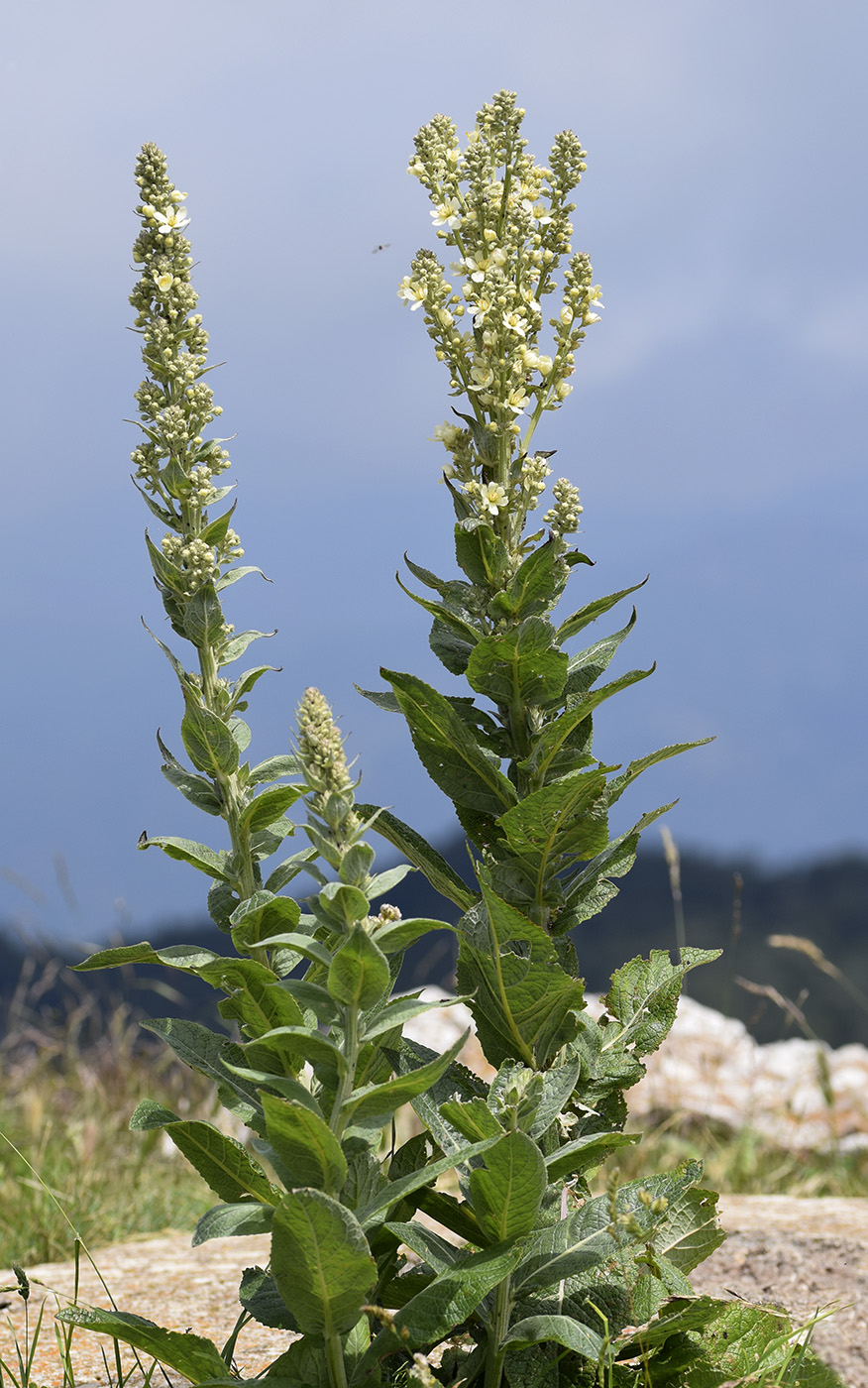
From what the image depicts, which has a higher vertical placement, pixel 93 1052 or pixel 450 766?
pixel 450 766

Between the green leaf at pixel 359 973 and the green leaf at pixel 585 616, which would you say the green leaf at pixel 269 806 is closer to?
the green leaf at pixel 359 973

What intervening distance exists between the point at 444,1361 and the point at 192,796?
1182 millimetres

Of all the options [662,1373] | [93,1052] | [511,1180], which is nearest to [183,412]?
[511,1180]

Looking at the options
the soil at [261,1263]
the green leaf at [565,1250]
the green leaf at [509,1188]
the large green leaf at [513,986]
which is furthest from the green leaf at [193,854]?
the soil at [261,1263]

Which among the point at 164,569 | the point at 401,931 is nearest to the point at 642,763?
the point at 401,931

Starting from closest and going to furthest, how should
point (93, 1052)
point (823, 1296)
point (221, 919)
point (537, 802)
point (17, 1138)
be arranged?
point (537, 802) < point (221, 919) < point (823, 1296) < point (17, 1138) < point (93, 1052)

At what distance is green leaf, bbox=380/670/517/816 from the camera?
214cm

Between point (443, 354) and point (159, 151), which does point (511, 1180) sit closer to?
point (443, 354)

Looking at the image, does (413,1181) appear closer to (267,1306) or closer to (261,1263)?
(267,1306)

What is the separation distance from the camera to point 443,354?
2359 mm

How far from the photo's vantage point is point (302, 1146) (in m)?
1.80

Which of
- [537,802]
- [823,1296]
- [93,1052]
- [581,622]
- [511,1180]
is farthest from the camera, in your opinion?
[93,1052]

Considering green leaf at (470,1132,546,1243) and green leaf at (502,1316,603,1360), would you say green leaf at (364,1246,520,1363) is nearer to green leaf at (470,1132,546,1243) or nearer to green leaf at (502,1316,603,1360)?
green leaf at (470,1132,546,1243)

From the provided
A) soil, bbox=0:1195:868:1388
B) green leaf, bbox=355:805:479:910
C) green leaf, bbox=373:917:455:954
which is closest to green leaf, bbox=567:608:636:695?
green leaf, bbox=355:805:479:910
